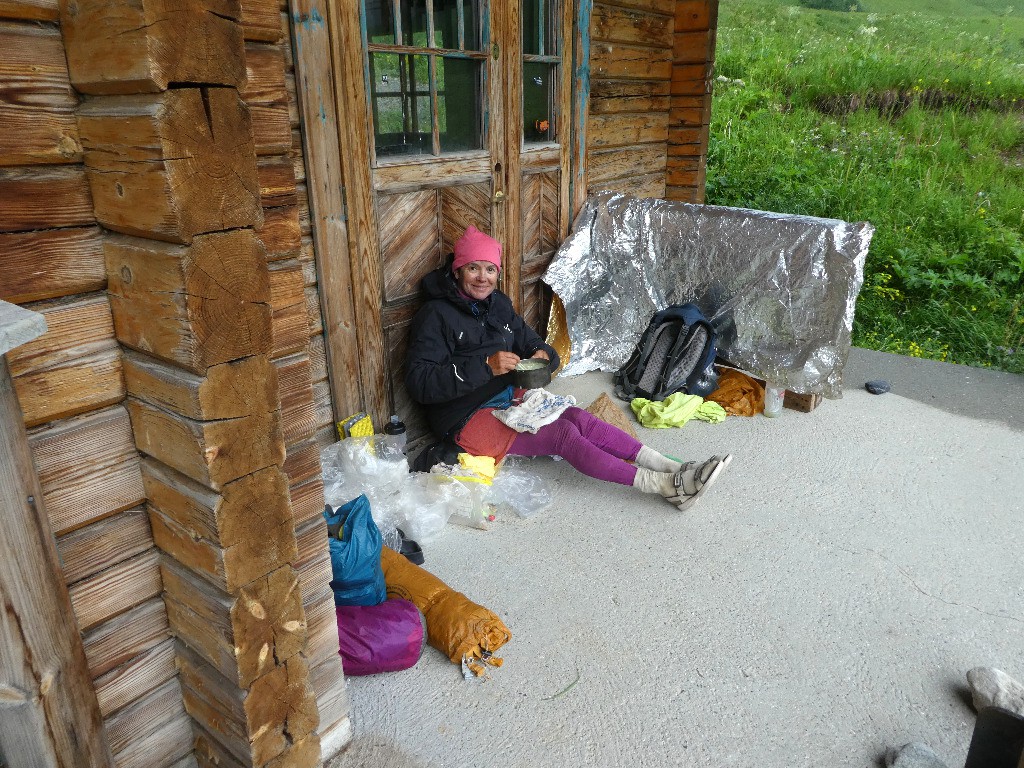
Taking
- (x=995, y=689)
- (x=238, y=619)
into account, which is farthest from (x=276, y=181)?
(x=995, y=689)

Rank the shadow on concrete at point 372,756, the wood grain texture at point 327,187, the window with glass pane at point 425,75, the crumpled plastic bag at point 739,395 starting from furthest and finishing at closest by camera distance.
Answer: the crumpled plastic bag at point 739,395 < the window with glass pane at point 425,75 < the wood grain texture at point 327,187 < the shadow on concrete at point 372,756

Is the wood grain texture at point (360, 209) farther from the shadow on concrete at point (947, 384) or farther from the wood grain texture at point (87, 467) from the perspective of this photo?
the shadow on concrete at point (947, 384)

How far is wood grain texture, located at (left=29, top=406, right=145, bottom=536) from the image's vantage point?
1406 mm

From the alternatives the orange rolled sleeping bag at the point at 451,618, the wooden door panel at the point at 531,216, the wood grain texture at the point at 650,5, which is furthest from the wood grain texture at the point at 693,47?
the orange rolled sleeping bag at the point at 451,618

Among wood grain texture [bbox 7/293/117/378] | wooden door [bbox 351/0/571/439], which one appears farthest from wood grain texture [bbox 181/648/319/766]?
wooden door [bbox 351/0/571/439]

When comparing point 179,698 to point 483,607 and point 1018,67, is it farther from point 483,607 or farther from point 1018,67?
point 1018,67

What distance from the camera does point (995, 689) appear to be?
7.00 ft

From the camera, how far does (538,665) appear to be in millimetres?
2406

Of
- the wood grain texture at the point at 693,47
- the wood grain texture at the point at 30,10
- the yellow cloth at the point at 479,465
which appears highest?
the wood grain texture at the point at 693,47

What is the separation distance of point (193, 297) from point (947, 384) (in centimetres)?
486

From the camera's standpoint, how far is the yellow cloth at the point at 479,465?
3334 millimetres

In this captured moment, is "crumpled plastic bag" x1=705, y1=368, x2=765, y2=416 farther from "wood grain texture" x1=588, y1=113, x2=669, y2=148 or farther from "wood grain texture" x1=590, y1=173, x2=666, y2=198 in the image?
"wood grain texture" x1=588, y1=113, x2=669, y2=148

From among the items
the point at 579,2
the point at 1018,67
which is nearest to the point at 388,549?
the point at 579,2

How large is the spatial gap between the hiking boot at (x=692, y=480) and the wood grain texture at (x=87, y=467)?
228cm
